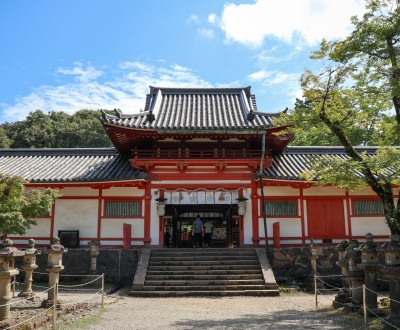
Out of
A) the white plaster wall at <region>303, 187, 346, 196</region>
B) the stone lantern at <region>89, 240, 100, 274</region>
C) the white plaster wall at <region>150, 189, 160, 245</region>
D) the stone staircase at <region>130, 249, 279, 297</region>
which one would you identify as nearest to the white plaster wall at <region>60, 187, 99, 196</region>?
the white plaster wall at <region>150, 189, 160, 245</region>

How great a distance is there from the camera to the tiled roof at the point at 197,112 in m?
19.3

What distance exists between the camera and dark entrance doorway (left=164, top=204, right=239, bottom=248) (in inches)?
907

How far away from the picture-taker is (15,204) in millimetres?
13734

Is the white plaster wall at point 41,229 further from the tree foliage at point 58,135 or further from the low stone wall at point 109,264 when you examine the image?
the tree foliage at point 58,135

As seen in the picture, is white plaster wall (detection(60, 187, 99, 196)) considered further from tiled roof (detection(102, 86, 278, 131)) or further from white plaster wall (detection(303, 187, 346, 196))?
white plaster wall (detection(303, 187, 346, 196))

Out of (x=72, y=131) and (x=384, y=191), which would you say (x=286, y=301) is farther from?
(x=72, y=131)

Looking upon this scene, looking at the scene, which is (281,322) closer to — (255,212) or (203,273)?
(203,273)

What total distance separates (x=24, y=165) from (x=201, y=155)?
9.76 m

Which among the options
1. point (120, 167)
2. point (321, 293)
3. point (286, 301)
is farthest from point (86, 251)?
point (321, 293)

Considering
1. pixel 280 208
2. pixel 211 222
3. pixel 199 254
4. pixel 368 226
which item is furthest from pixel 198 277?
pixel 368 226

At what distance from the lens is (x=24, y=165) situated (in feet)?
70.8

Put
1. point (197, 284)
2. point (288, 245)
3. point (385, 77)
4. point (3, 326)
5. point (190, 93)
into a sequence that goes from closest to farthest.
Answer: point (3, 326) < point (385, 77) < point (197, 284) < point (288, 245) < point (190, 93)

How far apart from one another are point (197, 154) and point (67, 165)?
23.5 ft

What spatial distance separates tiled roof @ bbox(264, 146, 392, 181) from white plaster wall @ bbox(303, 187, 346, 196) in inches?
39.5
